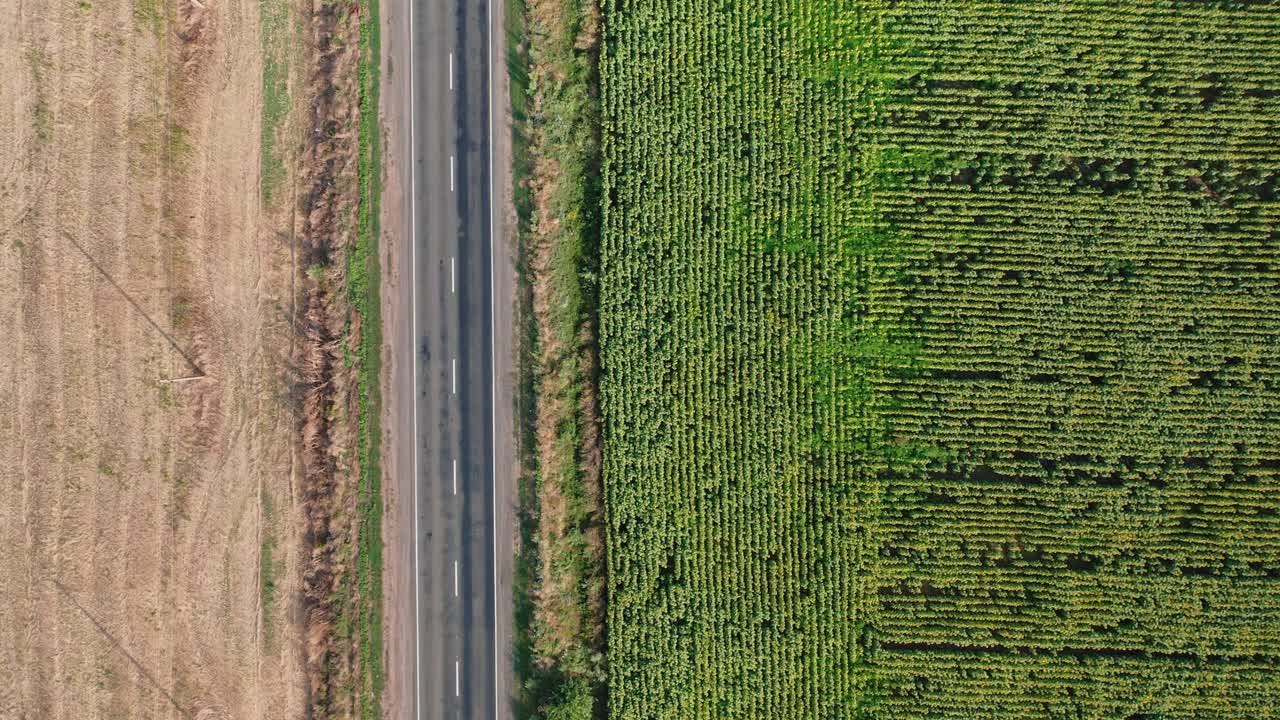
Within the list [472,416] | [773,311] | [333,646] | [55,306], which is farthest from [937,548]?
[55,306]

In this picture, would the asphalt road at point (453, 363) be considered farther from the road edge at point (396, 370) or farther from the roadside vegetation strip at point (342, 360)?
the roadside vegetation strip at point (342, 360)

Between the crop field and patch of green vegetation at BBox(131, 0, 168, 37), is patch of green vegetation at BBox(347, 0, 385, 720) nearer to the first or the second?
patch of green vegetation at BBox(131, 0, 168, 37)

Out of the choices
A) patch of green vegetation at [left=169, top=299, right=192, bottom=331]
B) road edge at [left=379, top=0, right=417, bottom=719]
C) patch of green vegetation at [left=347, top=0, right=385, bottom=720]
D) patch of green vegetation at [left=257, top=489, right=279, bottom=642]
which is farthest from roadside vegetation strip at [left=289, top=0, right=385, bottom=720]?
patch of green vegetation at [left=169, top=299, right=192, bottom=331]

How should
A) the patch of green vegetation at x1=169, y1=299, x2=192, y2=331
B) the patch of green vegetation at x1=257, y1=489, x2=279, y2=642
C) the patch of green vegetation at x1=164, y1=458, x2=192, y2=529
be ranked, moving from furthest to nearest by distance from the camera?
the patch of green vegetation at x1=169, y1=299, x2=192, y2=331
the patch of green vegetation at x1=164, y1=458, x2=192, y2=529
the patch of green vegetation at x1=257, y1=489, x2=279, y2=642

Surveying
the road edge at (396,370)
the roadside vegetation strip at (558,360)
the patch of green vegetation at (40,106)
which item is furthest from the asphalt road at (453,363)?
the patch of green vegetation at (40,106)

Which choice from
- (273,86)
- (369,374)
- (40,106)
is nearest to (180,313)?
(369,374)

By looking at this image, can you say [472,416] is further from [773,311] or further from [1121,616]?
[1121,616]
